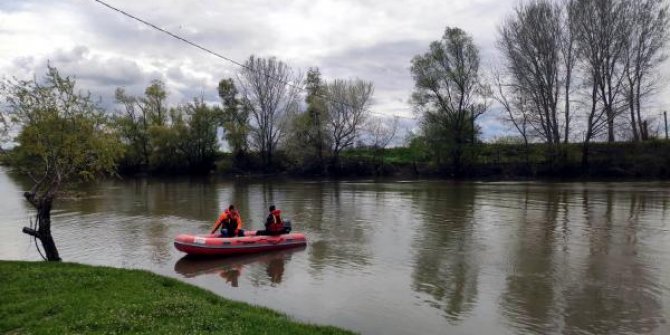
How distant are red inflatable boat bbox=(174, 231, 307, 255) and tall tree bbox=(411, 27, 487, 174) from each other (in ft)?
125

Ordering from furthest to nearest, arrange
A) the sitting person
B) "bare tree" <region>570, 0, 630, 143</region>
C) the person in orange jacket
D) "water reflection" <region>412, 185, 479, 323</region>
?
"bare tree" <region>570, 0, 630, 143</region> → the sitting person → the person in orange jacket → "water reflection" <region>412, 185, 479, 323</region>

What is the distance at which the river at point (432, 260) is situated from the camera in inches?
408

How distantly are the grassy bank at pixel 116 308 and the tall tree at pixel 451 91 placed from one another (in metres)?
45.0

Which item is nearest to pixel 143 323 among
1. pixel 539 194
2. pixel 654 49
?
pixel 539 194

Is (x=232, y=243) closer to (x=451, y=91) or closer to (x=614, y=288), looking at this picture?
(x=614, y=288)

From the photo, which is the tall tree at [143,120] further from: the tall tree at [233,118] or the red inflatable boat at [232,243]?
the red inflatable boat at [232,243]

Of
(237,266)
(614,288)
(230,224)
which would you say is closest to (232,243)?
(237,266)

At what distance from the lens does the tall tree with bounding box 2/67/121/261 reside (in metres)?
12.6

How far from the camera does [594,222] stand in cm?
2127

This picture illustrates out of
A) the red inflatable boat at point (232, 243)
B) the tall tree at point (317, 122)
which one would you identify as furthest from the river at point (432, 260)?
the tall tree at point (317, 122)

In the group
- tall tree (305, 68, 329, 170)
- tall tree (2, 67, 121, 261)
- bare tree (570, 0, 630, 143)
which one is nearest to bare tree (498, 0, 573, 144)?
bare tree (570, 0, 630, 143)

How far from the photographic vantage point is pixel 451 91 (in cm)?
5288

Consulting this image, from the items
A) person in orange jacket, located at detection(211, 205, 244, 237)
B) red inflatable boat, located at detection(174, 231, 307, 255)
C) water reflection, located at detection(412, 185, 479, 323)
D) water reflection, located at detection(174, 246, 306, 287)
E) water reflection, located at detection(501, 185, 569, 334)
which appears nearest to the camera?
water reflection, located at detection(501, 185, 569, 334)

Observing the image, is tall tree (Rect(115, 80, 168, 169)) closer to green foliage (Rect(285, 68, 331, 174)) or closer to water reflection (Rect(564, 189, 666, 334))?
green foliage (Rect(285, 68, 331, 174))
